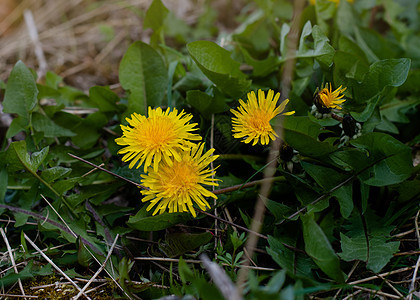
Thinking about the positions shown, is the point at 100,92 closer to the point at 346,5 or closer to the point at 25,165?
the point at 25,165

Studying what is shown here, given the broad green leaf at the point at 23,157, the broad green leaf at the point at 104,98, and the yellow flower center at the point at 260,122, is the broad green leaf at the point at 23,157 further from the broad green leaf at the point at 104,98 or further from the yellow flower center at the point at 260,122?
the yellow flower center at the point at 260,122

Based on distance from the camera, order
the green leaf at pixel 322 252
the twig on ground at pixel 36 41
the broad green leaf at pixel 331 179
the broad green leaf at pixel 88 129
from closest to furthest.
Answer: the green leaf at pixel 322 252 → the broad green leaf at pixel 331 179 → the broad green leaf at pixel 88 129 → the twig on ground at pixel 36 41

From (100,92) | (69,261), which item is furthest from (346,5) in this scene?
(69,261)

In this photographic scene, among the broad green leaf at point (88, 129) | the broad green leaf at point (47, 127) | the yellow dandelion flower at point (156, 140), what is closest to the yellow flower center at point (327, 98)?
the yellow dandelion flower at point (156, 140)

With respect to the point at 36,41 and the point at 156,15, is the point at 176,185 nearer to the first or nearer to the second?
the point at 156,15

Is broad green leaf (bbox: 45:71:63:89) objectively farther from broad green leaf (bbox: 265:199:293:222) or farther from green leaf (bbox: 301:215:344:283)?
green leaf (bbox: 301:215:344:283)

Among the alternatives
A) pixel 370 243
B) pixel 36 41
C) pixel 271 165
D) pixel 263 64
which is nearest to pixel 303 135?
pixel 271 165
